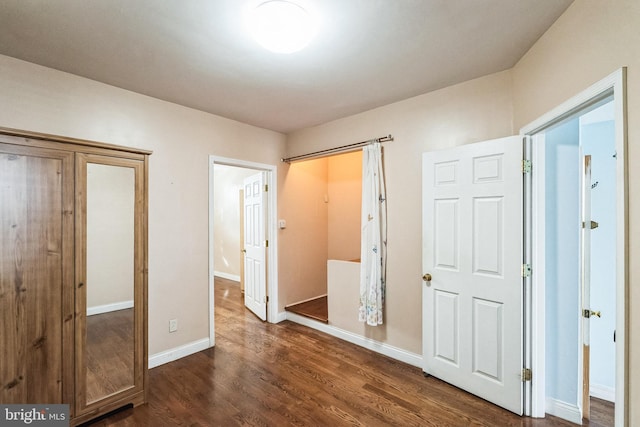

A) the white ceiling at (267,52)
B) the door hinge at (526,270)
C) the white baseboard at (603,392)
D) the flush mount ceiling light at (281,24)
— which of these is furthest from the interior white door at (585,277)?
the flush mount ceiling light at (281,24)

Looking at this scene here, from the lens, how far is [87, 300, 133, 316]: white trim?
199 cm

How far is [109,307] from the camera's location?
2078 millimetres

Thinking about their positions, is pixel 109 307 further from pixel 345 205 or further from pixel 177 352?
pixel 345 205

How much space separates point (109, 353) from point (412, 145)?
310 cm

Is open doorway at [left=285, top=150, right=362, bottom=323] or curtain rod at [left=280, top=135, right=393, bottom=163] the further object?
open doorway at [left=285, top=150, right=362, bottom=323]

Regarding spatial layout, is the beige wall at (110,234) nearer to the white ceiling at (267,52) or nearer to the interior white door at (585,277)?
the white ceiling at (267,52)

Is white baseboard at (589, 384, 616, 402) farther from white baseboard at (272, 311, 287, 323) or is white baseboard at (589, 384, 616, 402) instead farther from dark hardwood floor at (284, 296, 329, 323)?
white baseboard at (272, 311, 287, 323)

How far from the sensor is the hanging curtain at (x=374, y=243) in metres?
2.93

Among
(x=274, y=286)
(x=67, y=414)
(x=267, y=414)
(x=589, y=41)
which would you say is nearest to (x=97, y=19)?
(x=67, y=414)

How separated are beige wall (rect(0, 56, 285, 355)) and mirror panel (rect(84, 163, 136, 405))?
24.4 inches

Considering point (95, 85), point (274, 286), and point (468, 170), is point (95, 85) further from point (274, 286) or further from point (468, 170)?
point (468, 170)

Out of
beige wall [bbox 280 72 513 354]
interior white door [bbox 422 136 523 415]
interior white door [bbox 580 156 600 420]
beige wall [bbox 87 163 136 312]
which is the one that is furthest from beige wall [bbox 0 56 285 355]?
interior white door [bbox 580 156 600 420]

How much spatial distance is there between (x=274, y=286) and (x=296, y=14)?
3186mm

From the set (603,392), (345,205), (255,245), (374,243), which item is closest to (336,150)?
(374,243)
